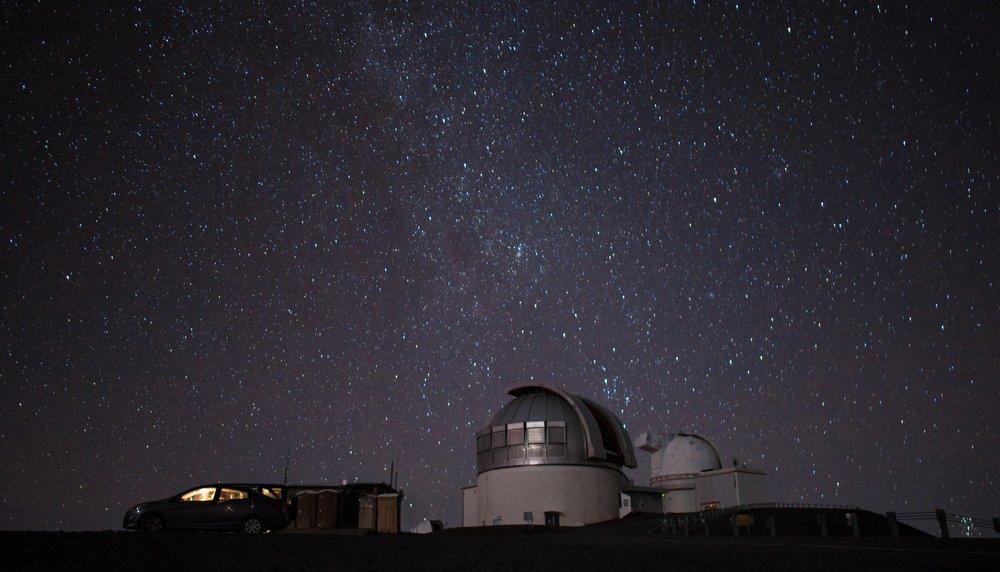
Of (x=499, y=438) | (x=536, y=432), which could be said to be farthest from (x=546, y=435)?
(x=499, y=438)

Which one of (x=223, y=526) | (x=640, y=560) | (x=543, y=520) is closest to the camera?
(x=640, y=560)

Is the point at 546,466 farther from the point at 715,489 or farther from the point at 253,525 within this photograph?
the point at 253,525

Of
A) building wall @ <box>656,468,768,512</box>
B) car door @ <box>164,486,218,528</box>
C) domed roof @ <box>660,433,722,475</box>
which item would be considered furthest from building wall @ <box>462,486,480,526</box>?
car door @ <box>164,486,218,528</box>

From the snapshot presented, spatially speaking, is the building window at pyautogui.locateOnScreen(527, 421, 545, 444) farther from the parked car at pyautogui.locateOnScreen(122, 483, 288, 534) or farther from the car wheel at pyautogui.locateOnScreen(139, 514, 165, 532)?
the car wheel at pyautogui.locateOnScreen(139, 514, 165, 532)

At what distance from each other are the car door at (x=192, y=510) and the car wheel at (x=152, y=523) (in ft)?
0.54

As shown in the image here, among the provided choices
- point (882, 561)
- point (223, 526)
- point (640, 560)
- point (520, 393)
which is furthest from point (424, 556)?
point (520, 393)

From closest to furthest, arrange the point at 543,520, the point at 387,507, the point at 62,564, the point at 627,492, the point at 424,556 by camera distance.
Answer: the point at 62,564
the point at 424,556
the point at 387,507
the point at 543,520
the point at 627,492

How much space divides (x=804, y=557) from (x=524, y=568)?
5261 millimetres

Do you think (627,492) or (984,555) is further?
(627,492)

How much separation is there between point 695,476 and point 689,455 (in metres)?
2.70

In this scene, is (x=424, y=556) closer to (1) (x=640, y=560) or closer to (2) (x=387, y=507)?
(1) (x=640, y=560)

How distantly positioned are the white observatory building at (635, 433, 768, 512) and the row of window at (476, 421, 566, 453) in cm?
1317

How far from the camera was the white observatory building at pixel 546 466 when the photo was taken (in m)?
41.2

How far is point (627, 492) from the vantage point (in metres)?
45.5
